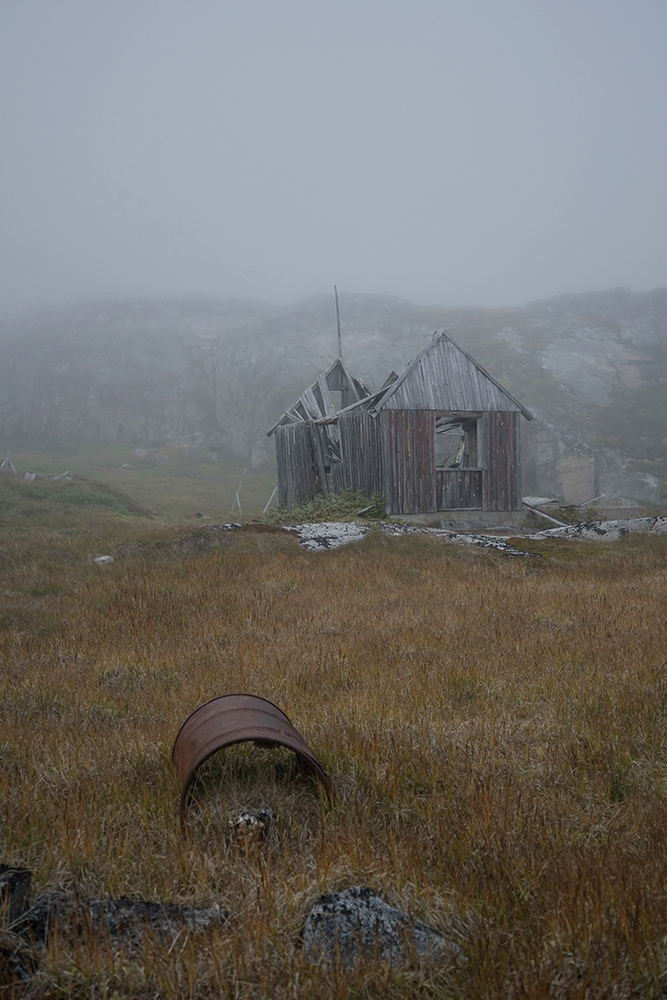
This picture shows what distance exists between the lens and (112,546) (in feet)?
42.1

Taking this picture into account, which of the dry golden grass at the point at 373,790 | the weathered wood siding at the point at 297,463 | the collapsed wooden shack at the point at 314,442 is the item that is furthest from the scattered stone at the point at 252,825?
the weathered wood siding at the point at 297,463

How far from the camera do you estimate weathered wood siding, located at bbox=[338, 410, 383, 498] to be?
1892 cm

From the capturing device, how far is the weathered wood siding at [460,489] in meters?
19.7

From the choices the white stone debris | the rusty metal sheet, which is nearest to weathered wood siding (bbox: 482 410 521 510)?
the white stone debris

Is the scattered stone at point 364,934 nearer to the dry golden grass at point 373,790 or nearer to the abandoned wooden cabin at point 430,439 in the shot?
the dry golden grass at point 373,790

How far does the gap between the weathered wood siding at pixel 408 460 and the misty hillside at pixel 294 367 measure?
22120 mm

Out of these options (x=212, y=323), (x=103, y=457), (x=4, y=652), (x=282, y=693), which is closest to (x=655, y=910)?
(x=282, y=693)

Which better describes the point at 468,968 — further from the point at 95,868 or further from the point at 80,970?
the point at 95,868

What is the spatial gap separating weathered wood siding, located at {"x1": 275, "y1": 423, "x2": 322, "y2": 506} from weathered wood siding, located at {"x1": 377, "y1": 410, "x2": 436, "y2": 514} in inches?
169

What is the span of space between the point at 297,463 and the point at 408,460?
575 centimetres

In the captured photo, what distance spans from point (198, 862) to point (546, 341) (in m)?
63.4

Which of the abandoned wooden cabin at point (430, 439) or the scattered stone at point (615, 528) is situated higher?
the abandoned wooden cabin at point (430, 439)

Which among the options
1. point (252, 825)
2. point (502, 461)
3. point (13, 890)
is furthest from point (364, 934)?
point (502, 461)

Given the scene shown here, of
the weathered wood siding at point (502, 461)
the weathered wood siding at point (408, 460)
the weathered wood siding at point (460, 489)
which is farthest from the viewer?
the weathered wood siding at point (502, 461)
